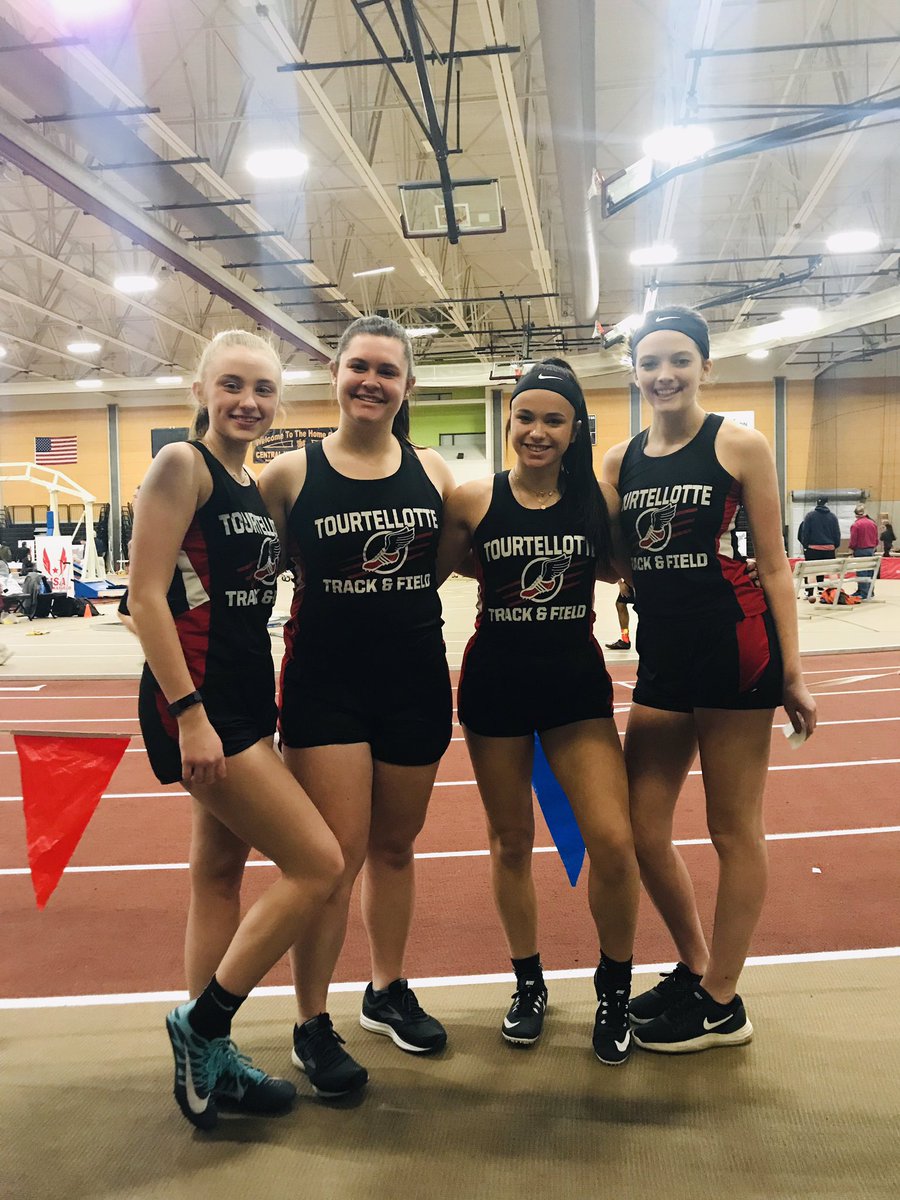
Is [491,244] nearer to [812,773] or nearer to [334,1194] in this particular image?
[812,773]

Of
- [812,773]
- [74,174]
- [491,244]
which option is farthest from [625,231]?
[812,773]

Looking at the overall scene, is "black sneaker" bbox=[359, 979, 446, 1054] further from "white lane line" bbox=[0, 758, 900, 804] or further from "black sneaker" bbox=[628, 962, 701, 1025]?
"white lane line" bbox=[0, 758, 900, 804]

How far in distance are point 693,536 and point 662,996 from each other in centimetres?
128

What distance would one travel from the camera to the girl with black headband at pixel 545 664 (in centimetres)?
214

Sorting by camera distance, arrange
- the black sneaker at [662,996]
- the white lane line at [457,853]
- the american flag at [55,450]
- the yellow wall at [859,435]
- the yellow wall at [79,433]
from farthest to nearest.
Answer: the yellow wall at [79,433]
the american flag at [55,450]
the yellow wall at [859,435]
the white lane line at [457,853]
the black sneaker at [662,996]

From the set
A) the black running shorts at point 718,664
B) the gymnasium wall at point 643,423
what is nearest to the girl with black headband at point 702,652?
the black running shorts at point 718,664

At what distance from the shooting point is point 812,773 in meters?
4.77

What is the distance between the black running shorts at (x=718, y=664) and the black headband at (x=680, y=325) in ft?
2.45

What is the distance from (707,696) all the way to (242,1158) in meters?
1.53

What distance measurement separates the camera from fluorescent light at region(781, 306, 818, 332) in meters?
18.4

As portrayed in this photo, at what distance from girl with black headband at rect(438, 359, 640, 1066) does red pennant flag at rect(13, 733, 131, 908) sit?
107 cm

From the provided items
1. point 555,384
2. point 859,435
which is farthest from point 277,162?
point 859,435

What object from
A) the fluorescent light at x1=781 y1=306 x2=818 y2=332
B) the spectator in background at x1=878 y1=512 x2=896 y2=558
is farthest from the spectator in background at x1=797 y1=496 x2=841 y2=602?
the spectator in background at x1=878 y1=512 x2=896 y2=558

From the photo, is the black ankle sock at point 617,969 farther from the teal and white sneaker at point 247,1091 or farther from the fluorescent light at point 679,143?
the fluorescent light at point 679,143
